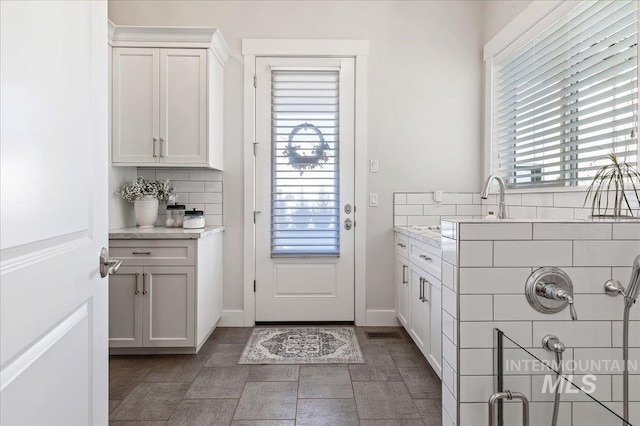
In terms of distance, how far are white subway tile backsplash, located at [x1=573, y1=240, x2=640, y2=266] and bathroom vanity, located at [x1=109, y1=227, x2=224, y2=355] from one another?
7.49 feet

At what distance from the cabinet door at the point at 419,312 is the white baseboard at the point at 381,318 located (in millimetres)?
600

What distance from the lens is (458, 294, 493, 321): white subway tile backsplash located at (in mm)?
1390

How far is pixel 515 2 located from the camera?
10.2ft

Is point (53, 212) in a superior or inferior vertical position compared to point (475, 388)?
superior

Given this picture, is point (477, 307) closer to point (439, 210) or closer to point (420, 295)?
point (420, 295)

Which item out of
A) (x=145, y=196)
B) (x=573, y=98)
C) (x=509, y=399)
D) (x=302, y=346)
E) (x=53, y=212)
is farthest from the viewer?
(x=145, y=196)

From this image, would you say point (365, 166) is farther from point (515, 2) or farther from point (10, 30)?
point (10, 30)

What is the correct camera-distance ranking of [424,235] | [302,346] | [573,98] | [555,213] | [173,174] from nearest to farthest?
[573,98] < [555,213] < [424,235] < [302,346] < [173,174]

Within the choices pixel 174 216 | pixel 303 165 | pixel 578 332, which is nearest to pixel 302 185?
pixel 303 165

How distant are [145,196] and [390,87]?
223 centimetres

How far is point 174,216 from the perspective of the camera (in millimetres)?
3420

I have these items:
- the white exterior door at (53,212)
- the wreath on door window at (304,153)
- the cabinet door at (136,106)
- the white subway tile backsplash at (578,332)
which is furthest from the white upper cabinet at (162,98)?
the white subway tile backsplash at (578,332)

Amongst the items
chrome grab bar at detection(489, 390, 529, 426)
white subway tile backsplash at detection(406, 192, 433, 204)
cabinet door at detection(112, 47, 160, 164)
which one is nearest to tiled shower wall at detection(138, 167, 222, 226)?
cabinet door at detection(112, 47, 160, 164)

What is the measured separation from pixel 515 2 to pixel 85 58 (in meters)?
3.06
